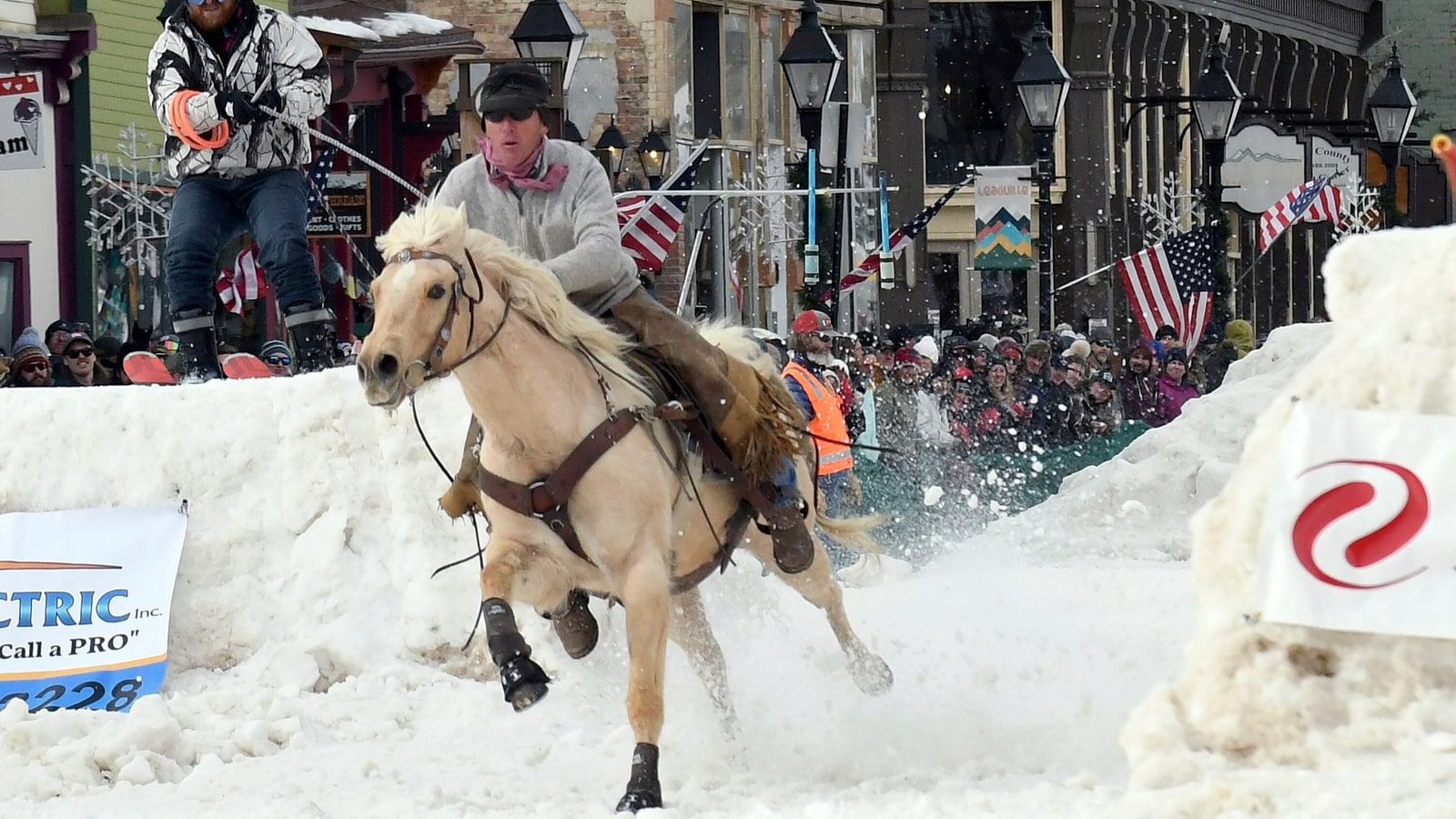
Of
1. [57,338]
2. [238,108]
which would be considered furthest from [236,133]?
[57,338]

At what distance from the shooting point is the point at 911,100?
40.9m

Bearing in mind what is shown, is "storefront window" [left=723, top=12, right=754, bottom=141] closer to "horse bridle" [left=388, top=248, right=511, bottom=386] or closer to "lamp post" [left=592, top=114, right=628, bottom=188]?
"lamp post" [left=592, top=114, right=628, bottom=188]

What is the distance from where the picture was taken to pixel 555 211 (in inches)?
317

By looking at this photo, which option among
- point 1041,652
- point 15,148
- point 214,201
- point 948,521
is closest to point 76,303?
point 15,148

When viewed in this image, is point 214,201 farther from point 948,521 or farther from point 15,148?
point 15,148

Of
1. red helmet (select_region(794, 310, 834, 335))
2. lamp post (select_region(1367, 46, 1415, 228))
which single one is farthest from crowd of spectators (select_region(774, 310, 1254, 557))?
lamp post (select_region(1367, 46, 1415, 228))

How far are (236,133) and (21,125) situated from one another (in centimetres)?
891

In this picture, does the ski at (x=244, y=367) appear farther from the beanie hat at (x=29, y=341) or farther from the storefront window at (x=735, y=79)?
the storefront window at (x=735, y=79)

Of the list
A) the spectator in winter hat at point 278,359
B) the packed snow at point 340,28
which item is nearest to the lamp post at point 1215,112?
the packed snow at point 340,28

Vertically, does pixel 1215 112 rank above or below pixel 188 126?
above

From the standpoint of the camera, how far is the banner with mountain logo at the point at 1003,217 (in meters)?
23.6

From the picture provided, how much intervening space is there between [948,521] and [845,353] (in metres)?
2.02

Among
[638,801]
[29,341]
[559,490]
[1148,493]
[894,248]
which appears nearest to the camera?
[638,801]

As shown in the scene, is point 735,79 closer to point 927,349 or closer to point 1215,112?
point 1215,112
